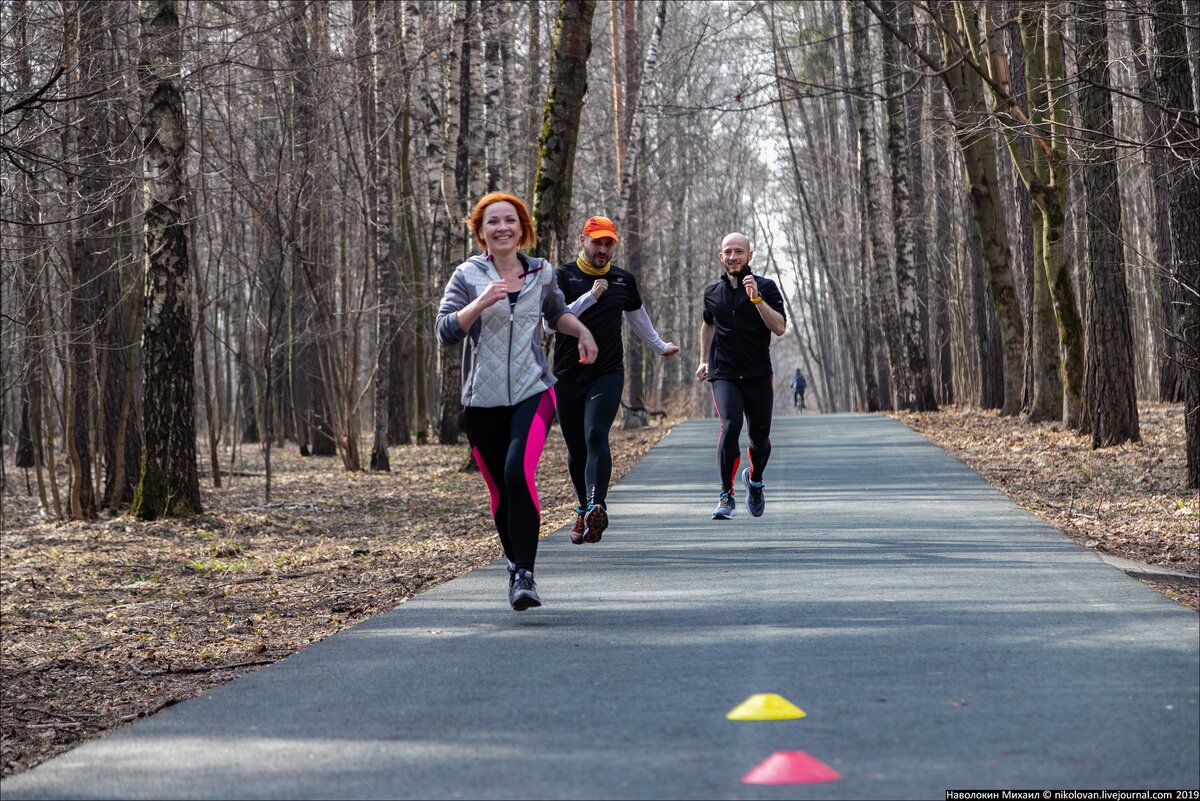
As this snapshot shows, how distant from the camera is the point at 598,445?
361 inches

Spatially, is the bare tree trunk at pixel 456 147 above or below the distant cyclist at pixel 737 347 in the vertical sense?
above

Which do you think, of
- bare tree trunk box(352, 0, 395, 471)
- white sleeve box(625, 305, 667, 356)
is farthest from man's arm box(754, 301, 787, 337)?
bare tree trunk box(352, 0, 395, 471)

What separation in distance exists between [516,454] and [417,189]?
29634 millimetres

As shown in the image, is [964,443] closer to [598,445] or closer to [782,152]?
[598,445]

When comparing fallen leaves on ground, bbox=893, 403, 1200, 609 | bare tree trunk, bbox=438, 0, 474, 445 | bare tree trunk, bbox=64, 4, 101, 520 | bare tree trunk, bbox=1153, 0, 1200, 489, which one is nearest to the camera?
fallen leaves on ground, bbox=893, 403, 1200, 609

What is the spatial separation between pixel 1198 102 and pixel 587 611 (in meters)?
21.3

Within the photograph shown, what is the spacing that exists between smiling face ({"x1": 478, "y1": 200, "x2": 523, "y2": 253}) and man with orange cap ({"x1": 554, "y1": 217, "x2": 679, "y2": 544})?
7.39 ft

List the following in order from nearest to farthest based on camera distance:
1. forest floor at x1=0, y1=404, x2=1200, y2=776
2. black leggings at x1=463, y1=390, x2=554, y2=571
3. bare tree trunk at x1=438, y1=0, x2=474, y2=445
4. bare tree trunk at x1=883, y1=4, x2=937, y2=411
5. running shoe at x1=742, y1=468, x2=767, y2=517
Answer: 1. black leggings at x1=463, y1=390, x2=554, y2=571
2. forest floor at x1=0, y1=404, x2=1200, y2=776
3. running shoe at x1=742, y1=468, x2=767, y2=517
4. bare tree trunk at x1=438, y1=0, x2=474, y2=445
5. bare tree trunk at x1=883, y1=4, x2=937, y2=411

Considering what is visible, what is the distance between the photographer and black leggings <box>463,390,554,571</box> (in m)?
6.67

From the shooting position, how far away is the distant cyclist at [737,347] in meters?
9.44

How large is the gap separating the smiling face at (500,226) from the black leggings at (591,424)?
2474 millimetres

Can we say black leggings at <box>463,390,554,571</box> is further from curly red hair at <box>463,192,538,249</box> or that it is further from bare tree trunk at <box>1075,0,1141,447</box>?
bare tree trunk at <box>1075,0,1141,447</box>

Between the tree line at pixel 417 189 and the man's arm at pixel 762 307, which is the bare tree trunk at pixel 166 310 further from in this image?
the man's arm at pixel 762 307

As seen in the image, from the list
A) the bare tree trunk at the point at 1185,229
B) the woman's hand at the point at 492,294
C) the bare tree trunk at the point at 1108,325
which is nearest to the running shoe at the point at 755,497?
the woman's hand at the point at 492,294
